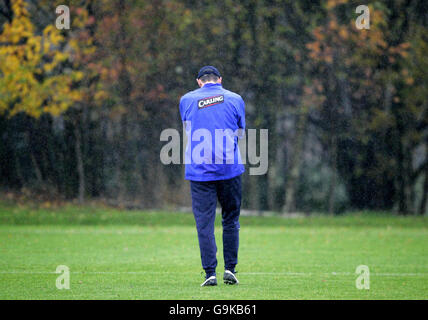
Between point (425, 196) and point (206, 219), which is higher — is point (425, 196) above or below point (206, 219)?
below

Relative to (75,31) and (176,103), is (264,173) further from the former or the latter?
(75,31)

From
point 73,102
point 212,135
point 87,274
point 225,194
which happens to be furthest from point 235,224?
point 73,102

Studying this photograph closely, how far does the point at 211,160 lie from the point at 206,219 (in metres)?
0.61

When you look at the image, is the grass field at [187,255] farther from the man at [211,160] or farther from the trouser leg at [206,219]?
the man at [211,160]

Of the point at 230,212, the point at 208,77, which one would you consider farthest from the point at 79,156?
the point at 230,212

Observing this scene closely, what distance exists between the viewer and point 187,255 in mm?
12086

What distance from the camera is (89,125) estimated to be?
2388 cm

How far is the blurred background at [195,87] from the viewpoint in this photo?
73.3 feet

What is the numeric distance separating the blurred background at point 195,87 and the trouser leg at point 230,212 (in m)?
13.9

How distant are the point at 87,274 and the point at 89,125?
14785mm

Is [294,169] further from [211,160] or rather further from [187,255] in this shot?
[211,160]
